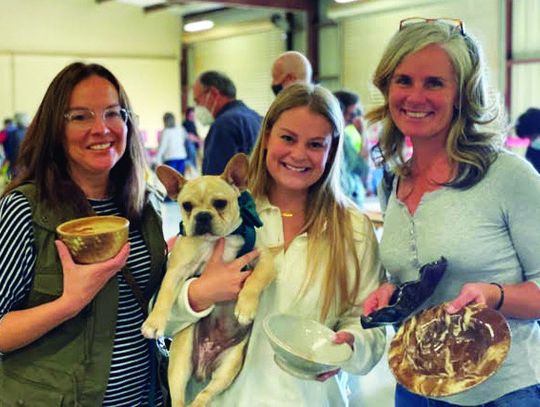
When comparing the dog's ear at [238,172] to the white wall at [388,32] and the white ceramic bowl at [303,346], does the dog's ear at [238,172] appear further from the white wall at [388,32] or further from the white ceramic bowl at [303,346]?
the white wall at [388,32]

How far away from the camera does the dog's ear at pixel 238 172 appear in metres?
1.68

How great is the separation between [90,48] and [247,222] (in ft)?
49.6

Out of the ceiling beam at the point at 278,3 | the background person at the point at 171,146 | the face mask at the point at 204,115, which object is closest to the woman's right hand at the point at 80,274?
the face mask at the point at 204,115

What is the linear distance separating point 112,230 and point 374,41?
11584mm

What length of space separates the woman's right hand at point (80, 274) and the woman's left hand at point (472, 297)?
0.69 metres

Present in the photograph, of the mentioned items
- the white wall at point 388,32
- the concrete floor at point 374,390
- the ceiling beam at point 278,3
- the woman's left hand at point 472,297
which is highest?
the ceiling beam at point 278,3

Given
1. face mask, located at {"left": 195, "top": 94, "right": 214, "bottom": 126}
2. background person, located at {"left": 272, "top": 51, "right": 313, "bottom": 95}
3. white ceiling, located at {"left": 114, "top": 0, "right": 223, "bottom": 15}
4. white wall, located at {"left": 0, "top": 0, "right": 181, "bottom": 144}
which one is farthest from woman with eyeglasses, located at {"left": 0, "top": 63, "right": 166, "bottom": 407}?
white ceiling, located at {"left": 114, "top": 0, "right": 223, "bottom": 15}

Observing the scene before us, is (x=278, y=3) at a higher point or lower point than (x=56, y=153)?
higher

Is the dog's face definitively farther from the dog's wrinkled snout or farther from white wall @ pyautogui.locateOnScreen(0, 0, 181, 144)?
white wall @ pyautogui.locateOnScreen(0, 0, 181, 144)

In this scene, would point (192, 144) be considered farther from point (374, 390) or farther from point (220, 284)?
point (220, 284)

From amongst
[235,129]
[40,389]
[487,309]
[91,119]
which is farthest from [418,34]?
[235,129]

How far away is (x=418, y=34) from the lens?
5.33ft

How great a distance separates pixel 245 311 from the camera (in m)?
1.60

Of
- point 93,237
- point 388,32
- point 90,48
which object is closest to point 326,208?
point 93,237
